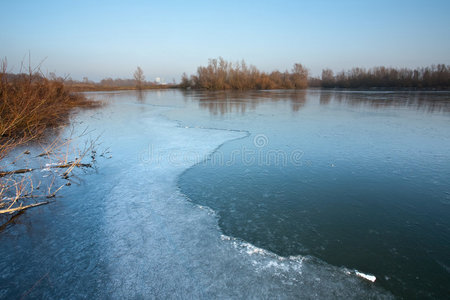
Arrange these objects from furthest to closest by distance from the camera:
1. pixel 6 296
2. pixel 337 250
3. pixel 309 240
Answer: pixel 309 240 → pixel 337 250 → pixel 6 296

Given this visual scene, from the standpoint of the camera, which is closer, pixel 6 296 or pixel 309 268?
pixel 6 296

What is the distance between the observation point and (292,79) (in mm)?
58281

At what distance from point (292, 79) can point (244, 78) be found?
1320 cm

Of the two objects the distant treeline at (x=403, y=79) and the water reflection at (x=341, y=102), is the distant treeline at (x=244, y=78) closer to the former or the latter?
the distant treeline at (x=403, y=79)

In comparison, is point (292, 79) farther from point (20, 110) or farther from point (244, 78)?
point (20, 110)

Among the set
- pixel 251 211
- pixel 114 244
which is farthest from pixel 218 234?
pixel 114 244

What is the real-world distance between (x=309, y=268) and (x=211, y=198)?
180 cm

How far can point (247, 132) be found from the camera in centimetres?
820

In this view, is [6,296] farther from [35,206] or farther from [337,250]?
[337,250]
